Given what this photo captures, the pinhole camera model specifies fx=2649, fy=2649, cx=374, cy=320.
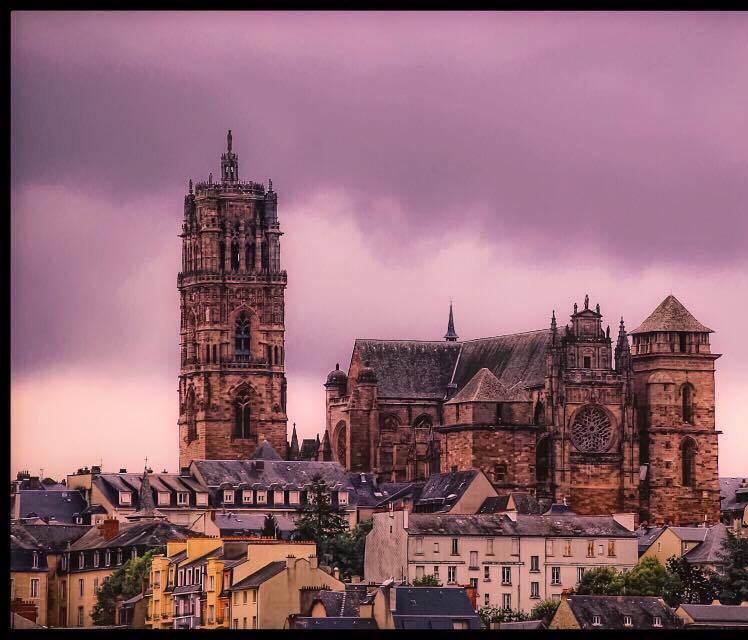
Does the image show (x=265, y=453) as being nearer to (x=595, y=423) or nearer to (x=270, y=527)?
(x=595, y=423)

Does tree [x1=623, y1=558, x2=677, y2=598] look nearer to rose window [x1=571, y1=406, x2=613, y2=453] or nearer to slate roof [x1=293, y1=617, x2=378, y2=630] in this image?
slate roof [x1=293, y1=617, x2=378, y2=630]

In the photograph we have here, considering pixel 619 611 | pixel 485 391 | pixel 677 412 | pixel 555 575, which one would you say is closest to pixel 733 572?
pixel 555 575

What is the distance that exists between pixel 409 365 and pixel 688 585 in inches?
1793

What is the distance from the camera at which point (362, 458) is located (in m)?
142

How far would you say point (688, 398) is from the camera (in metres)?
135

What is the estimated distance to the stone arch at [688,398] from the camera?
135 meters

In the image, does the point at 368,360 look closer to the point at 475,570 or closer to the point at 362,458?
the point at 362,458

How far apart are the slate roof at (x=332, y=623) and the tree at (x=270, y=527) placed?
35.9 metres

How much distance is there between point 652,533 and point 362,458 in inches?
1064

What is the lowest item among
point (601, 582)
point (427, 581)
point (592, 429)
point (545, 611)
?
point (545, 611)

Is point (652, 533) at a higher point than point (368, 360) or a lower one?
lower

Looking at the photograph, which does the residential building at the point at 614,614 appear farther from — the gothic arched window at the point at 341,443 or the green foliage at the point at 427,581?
the gothic arched window at the point at 341,443

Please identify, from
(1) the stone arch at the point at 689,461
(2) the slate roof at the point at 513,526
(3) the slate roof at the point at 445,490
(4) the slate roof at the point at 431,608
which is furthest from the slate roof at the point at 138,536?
(1) the stone arch at the point at 689,461
